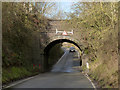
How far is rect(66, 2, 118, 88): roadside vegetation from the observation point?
38.3 feet

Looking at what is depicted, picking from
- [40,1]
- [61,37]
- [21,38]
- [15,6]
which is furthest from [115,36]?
[40,1]

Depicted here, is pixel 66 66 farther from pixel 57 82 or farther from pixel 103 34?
pixel 57 82

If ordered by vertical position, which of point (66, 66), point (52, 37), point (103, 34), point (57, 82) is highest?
point (103, 34)

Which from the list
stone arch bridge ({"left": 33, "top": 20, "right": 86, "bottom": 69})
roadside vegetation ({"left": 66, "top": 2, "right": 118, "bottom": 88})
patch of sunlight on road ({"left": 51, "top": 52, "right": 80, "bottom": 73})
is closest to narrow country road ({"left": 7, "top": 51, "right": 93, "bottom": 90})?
roadside vegetation ({"left": 66, "top": 2, "right": 118, "bottom": 88})

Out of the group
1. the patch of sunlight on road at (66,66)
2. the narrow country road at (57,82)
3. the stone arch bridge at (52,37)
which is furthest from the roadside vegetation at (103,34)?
the patch of sunlight on road at (66,66)

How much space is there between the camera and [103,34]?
16.3 meters

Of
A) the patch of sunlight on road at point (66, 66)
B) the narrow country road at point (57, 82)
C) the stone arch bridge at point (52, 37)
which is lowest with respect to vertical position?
the patch of sunlight on road at point (66, 66)

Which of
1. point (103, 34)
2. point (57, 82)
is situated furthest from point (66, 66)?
point (57, 82)

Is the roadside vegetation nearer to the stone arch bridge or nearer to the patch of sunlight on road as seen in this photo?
the stone arch bridge

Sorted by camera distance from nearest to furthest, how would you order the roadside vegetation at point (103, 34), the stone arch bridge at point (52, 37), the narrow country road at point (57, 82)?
the roadside vegetation at point (103, 34) < the narrow country road at point (57, 82) < the stone arch bridge at point (52, 37)

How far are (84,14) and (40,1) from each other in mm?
12592

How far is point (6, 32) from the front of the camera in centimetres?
1819

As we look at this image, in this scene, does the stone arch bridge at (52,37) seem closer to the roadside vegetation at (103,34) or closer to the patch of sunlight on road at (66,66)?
the roadside vegetation at (103,34)

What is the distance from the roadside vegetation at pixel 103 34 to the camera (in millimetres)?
11680
